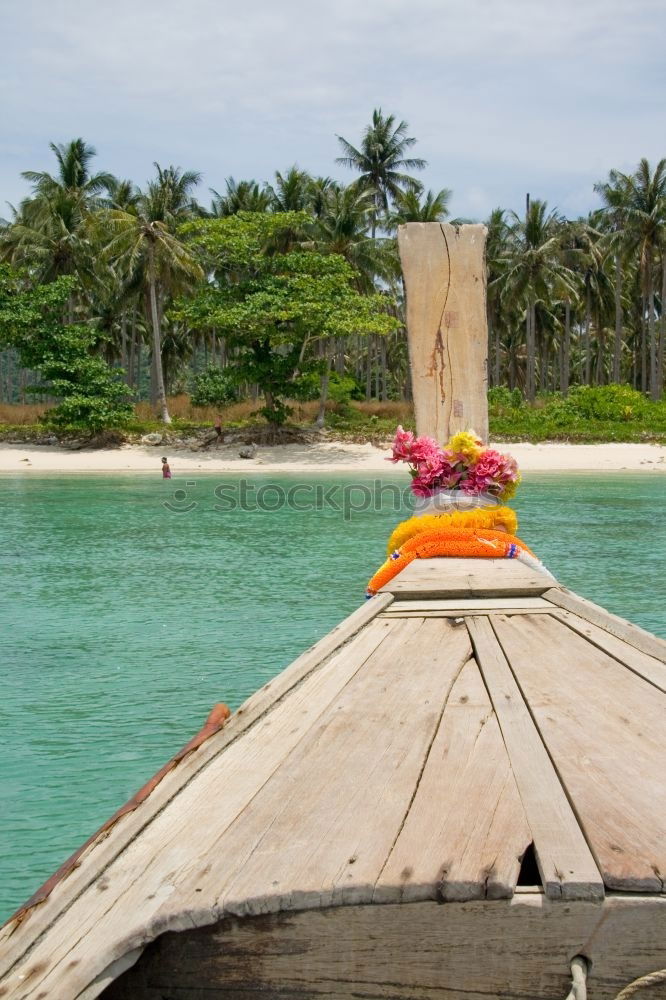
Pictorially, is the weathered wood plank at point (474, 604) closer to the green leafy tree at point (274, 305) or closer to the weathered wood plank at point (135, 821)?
the weathered wood plank at point (135, 821)

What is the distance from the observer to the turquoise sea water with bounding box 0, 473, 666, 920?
5.23m

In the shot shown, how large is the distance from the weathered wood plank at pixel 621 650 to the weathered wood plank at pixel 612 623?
0.8 inches

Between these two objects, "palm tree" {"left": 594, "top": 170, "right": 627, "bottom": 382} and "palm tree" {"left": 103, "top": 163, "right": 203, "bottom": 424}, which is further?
"palm tree" {"left": 594, "top": 170, "right": 627, "bottom": 382}

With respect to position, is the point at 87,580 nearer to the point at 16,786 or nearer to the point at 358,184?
the point at 16,786

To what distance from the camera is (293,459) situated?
3023 centimetres

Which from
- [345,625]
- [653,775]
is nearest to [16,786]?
[345,625]

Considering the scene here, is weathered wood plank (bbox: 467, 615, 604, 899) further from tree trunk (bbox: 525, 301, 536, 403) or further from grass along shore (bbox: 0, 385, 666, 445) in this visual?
tree trunk (bbox: 525, 301, 536, 403)

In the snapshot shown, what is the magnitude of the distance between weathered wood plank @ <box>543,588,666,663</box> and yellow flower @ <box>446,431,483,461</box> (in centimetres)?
189

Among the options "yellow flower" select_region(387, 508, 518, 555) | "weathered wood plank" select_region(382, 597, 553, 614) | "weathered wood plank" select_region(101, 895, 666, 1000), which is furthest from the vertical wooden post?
"weathered wood plank" select_region(101, 895, 666, 1000)

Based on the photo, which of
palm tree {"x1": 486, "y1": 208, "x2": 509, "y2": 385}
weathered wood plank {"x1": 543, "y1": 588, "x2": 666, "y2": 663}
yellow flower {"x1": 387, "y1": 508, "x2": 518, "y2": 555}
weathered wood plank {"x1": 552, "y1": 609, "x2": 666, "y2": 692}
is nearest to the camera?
weathered wood plank {"x1": 552, "y1": 609, "x2": 666, "y2": 692}

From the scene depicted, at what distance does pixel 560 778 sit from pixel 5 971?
1.25 m

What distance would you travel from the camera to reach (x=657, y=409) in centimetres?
3338

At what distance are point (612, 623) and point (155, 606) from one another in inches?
267

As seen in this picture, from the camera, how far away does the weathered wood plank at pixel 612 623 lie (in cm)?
341
